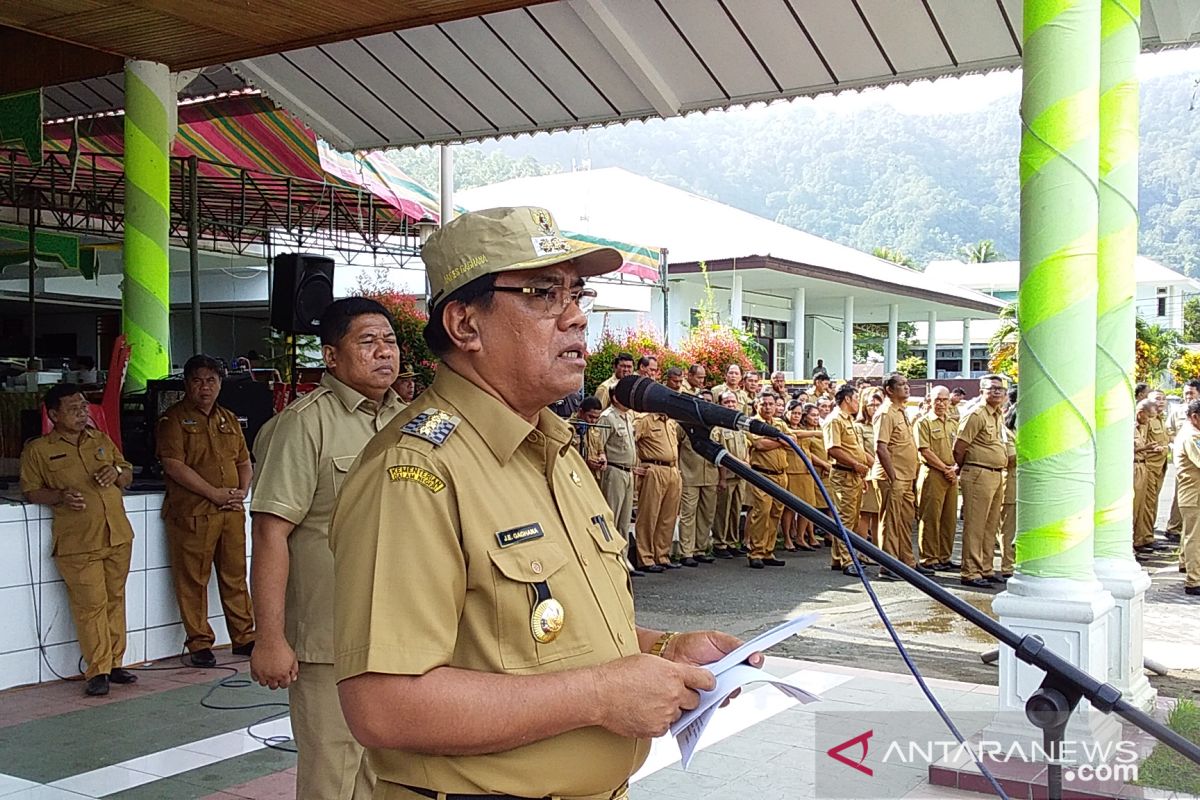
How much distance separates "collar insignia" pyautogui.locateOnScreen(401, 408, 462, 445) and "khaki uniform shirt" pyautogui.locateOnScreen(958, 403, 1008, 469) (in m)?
10.1

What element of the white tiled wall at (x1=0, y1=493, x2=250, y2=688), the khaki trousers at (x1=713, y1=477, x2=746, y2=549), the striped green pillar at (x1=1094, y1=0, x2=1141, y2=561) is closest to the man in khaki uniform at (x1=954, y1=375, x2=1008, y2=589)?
the khaki trousers at (x1=713, y1=477, x2=746, y2=549)

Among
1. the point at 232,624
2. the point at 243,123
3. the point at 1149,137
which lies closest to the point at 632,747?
the point at 232,624

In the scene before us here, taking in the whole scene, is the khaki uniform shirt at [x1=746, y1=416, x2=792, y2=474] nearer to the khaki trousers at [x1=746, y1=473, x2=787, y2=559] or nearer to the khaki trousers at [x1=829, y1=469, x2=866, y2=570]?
the khaki trousers at [x1=746, y1=473, x2=787, y2=559]

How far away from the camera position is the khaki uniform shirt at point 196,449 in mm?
7129

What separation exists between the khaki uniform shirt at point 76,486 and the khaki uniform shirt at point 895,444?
7.99 metres

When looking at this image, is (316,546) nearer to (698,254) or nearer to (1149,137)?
(698,254)

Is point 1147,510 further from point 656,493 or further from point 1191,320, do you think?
point 1191,320

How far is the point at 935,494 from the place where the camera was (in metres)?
11.9

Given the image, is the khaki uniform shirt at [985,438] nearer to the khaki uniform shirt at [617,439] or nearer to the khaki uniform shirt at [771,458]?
the khaki uniform shirt at [771,458]

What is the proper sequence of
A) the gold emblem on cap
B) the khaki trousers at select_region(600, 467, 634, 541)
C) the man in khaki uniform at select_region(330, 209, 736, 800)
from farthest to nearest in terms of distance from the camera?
the khaki trousers at select_region(600, 467, 634, 541), the gold emblem on cap, the man in khaki uniform at select_region(330, 209, 736, 800)

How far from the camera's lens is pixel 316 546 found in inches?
131

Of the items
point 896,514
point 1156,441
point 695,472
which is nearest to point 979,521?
point 896,514

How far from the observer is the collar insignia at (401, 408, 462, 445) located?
1.82m

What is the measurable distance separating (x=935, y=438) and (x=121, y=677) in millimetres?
8728
